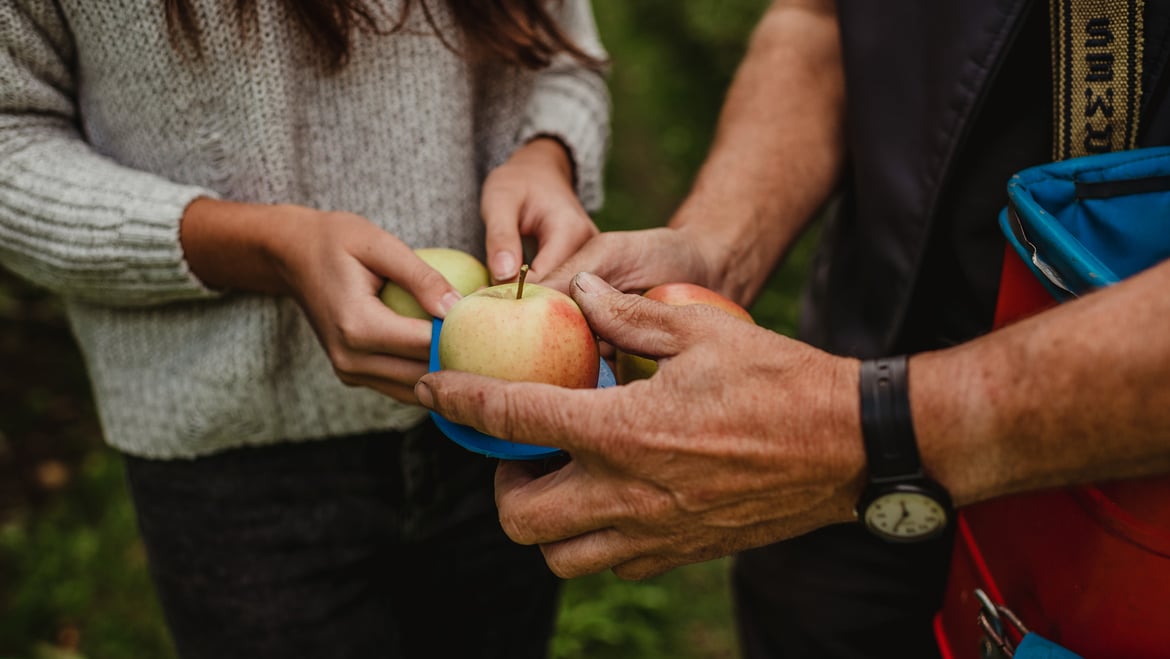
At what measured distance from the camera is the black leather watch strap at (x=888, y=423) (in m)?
1.17

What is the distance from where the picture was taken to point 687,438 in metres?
1.21

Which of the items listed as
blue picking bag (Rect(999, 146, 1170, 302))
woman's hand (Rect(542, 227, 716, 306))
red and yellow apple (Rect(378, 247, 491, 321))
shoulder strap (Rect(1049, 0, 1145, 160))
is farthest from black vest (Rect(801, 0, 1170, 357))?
red and yellow apple (Rect(378, 247, 491, 321))

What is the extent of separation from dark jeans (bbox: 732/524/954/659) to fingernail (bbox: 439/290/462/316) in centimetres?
100

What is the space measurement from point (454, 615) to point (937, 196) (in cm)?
127

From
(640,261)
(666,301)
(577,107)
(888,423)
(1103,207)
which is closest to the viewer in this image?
(888,423)

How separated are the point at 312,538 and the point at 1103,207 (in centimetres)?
143

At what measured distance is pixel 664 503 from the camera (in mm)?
1255

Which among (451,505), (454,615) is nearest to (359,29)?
(451,505)

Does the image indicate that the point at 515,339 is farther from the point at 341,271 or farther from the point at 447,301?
the point at 341,271

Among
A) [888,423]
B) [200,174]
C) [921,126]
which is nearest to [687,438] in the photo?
[888,423]

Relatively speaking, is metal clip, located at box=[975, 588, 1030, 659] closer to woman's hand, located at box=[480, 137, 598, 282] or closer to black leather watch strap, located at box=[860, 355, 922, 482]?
black leather watch strap, located at box=[860, 355, 922, 482]

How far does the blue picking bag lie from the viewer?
130 centimetres

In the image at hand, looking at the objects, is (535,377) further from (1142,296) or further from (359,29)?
(1142,296)

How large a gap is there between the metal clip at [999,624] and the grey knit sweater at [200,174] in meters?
1.02
